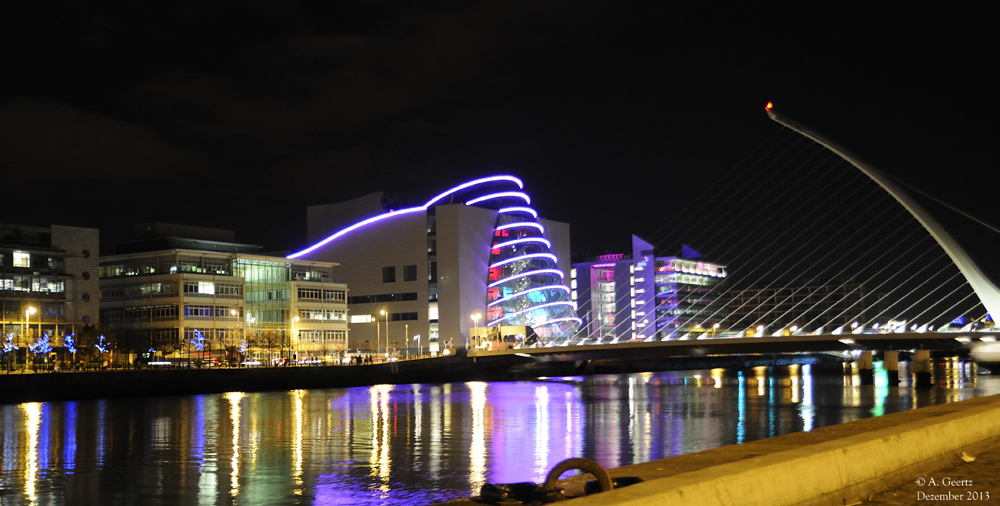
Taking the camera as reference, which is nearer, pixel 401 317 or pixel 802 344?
→ pixel 802 344

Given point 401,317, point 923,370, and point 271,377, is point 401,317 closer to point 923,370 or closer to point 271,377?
point 271,377

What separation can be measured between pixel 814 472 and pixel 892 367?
6534cm

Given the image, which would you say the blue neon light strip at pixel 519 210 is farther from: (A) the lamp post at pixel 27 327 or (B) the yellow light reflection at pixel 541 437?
(B) the yellow light reflection at pixel 541 437

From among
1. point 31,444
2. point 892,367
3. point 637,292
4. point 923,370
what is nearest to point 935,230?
point 923,370

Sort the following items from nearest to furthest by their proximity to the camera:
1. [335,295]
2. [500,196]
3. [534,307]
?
[335,295]
[534,307]
[500,196]

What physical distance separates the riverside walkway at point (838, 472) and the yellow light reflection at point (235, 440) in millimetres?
12625

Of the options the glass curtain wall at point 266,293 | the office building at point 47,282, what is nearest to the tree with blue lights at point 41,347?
the office building at point 47,282

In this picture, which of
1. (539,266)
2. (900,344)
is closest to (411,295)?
(539,266)

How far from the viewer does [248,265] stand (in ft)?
291

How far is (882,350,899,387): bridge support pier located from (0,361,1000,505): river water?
Result: 6.82m

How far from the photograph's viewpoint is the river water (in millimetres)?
19688

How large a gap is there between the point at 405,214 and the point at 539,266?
1673 cm

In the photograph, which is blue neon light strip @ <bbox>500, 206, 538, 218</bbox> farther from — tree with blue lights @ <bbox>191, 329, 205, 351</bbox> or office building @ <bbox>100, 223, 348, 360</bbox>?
tree with blue lights @ <bbox>191, 329, 205, 351</bbox>

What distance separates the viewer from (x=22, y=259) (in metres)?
71.1
